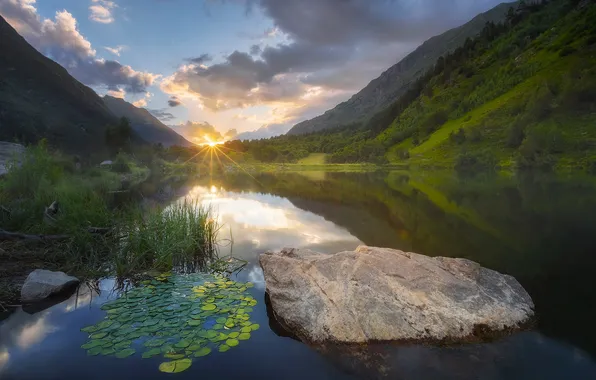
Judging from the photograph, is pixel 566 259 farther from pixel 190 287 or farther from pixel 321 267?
pixel 190 287

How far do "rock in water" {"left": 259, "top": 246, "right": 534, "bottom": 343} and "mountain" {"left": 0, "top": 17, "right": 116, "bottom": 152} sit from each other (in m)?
A: 122

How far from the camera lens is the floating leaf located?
637 centimetres

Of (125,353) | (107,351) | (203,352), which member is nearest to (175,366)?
(203,352)

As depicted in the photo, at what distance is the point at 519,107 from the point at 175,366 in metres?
141

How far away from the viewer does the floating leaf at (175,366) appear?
6.37m

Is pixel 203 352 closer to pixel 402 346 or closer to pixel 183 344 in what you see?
pixel 183 344

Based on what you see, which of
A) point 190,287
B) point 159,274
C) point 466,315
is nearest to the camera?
point 466,315

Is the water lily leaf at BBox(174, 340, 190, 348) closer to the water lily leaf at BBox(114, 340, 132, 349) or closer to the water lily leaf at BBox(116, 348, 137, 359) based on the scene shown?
the water lily leaf at BBox(116, 348, 137, 359)

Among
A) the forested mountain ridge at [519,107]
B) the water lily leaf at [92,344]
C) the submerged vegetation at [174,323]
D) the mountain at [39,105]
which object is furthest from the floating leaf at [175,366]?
the mountain at [39,105]

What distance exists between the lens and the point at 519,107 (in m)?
117

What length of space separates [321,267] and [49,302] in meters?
7.92

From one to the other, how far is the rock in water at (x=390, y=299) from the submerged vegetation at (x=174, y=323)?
4.15 ft

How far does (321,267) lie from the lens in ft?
31.7

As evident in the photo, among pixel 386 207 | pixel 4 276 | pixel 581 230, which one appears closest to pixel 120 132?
pixel 386 207
